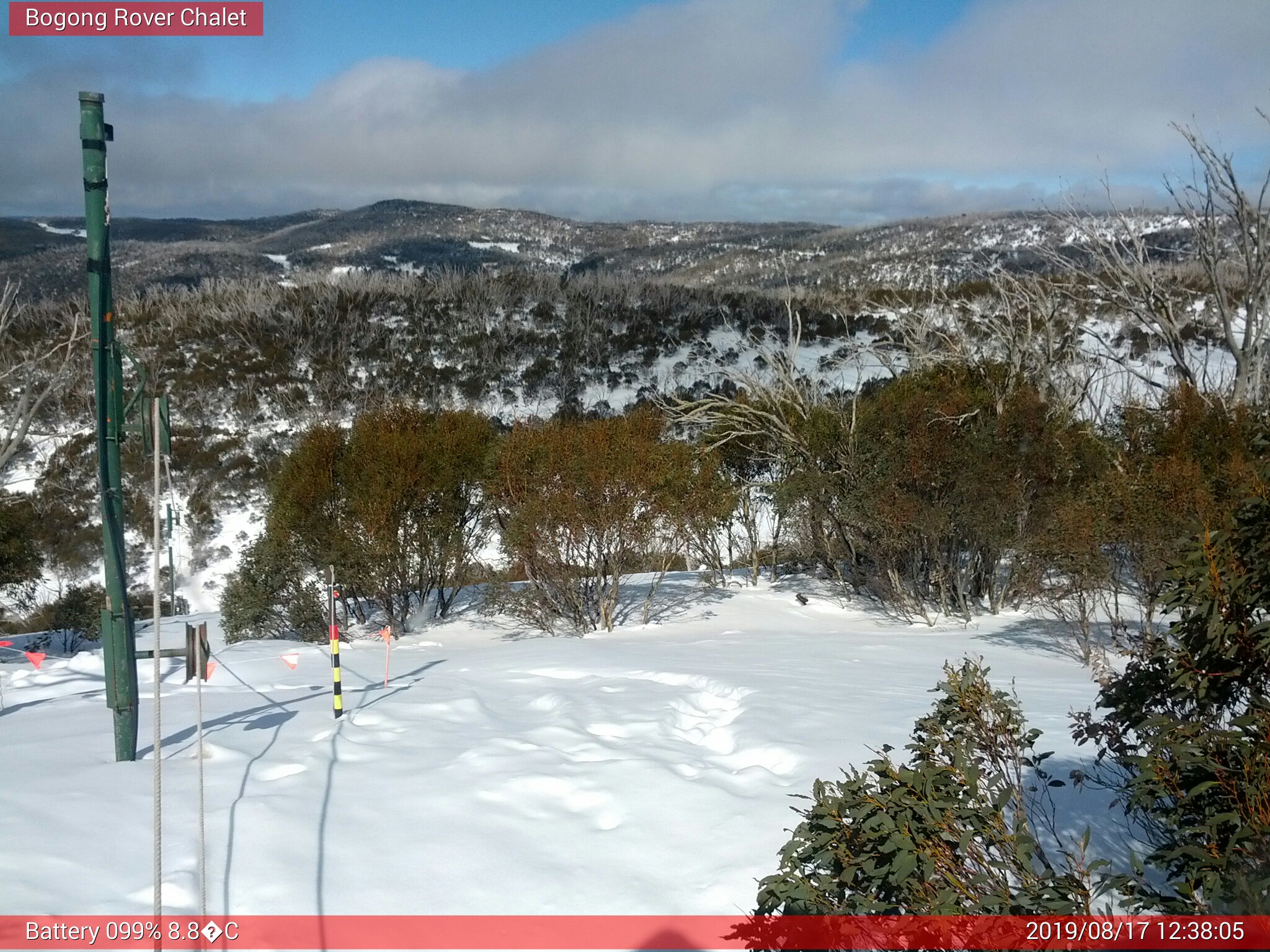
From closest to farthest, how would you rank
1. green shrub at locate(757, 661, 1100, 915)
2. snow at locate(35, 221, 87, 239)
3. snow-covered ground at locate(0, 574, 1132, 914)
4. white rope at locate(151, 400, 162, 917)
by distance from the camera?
green shrub at locate(757, 661, 1100, 915), white rope at locate(151, 400, 162, 917), snow-covered ground at locate(0, 574, 1132, 914), snow at locate(35, 221, 87, 239)

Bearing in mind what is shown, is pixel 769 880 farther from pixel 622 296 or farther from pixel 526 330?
pixel 622 296

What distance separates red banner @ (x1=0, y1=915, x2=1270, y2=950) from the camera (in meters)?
2.49

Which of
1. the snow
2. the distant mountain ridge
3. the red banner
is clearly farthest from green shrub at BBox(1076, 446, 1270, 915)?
the snow

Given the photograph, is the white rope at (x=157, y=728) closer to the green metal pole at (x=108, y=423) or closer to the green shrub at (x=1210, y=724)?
the green metal pole at (x=108, y=423)

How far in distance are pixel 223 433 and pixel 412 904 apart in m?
35.5

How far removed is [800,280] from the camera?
289ft

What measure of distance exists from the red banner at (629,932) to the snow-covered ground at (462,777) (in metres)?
0.10

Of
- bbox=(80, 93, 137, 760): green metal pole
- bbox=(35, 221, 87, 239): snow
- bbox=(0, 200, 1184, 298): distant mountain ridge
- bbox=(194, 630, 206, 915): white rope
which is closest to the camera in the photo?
bbox=(194, 630, 206, 915): white rope

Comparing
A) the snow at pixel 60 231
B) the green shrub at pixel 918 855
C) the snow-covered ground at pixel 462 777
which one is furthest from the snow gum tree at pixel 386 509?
the snow at pixel 60 231

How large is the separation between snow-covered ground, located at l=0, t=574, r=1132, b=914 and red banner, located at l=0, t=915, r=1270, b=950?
4.1 inches

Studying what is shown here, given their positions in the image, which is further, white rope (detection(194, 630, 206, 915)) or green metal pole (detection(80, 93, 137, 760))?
green metal pole (detection(80, 93, 137, 760))

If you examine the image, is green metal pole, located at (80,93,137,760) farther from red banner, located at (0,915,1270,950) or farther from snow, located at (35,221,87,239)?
snow, located at (35,221,87,239)

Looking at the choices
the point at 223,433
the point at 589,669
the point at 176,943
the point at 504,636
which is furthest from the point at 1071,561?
the point at 223,433

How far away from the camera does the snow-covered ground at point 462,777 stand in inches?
165
